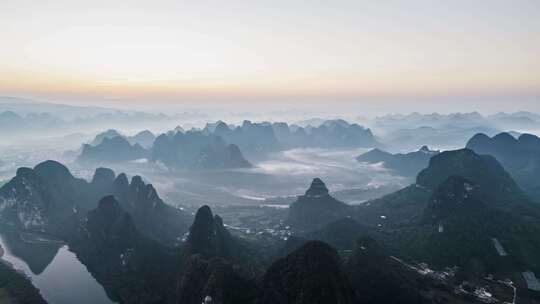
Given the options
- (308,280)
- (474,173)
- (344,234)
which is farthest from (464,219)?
(308,280)

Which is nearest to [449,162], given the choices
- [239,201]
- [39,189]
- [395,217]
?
[395,217]

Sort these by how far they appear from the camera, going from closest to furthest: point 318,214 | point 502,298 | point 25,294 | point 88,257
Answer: point 502,298 → point 25,294 → point 88,257 → point 318,214

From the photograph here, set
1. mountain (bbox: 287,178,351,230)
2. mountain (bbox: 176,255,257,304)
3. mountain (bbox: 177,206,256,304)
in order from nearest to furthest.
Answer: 1. mountain (bbox: 176,255,257,304)
2. mountain (bbox: 177,206,256,304)
3. mountain (bbox: 287,178,351,230)

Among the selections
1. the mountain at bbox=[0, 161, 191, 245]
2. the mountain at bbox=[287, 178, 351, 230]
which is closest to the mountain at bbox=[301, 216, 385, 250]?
the mountain at bbox=[287, 178, 351, 230]

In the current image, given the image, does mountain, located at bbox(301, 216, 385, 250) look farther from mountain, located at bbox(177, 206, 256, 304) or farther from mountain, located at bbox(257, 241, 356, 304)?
mountain, located at bbox(257, 241, 356, 304)

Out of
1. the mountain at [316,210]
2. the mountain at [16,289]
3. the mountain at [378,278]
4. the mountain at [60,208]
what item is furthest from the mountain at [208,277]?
the mountain at [316,210]

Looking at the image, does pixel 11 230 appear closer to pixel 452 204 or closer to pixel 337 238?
pixel 337 238
